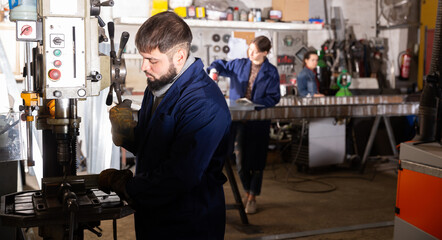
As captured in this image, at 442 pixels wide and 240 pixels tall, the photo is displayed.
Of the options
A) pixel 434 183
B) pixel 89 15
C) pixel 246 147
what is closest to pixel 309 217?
pixel 246 147

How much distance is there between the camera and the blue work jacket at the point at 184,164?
1.20m

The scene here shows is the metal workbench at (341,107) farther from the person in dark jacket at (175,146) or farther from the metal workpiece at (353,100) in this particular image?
the person in dark jacket at (175,146)

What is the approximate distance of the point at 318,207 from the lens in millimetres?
3475

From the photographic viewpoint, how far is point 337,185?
13.7 ft

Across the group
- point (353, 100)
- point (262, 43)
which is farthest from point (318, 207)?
point (262, 43)

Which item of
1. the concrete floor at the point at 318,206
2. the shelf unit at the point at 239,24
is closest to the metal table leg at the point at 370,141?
the concrete floor at the point at 318,206

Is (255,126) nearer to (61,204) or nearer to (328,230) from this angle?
(328,230)

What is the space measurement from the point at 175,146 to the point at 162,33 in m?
0.30

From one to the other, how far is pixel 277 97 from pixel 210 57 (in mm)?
2067

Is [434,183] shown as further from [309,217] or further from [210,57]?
[210,57]

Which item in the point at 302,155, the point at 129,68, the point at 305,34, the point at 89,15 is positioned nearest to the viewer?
the point at 89,15

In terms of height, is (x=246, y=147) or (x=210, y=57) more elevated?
(x=210, y=57)

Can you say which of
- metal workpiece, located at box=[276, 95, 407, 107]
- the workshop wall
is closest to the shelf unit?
the workshop wall

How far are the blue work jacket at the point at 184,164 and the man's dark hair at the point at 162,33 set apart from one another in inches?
4.1
